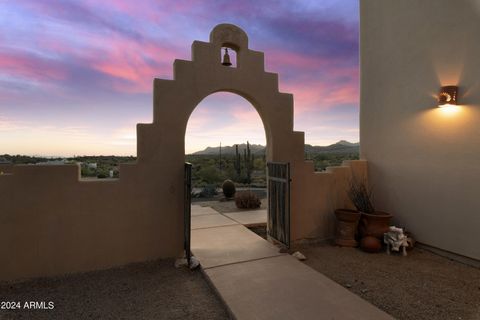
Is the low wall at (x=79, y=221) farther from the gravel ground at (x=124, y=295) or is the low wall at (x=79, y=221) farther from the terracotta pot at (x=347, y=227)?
the terracotta pot at (x=347, y=227)

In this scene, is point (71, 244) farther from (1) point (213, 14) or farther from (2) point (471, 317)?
(1) point (213, 14)

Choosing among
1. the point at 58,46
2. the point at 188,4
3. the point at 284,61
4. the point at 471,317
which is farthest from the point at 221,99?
the point at 471,317

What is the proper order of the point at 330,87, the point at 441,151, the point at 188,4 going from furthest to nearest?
the point at 330,87
the point at 188,4
the point at 441,151

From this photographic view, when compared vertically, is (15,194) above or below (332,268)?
above

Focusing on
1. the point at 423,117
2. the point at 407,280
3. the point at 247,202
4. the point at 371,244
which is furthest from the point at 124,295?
the point at 423,117

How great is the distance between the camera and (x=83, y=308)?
2652 mm

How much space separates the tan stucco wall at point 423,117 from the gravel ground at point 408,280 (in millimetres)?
599

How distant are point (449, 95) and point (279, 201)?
10.8ft

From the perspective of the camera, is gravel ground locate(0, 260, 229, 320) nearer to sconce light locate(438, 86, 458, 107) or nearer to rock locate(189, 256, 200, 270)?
rock locate(189, 256, 200, 270)

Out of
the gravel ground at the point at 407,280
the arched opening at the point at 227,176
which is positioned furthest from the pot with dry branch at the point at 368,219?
the arched opening at the point at 227,176

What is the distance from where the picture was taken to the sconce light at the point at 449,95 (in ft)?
12.3

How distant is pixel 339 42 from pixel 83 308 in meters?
9.24

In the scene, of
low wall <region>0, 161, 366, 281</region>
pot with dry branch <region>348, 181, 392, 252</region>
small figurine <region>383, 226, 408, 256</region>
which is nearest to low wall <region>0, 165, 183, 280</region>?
low wall <region>0, 161, 366, 281</region>

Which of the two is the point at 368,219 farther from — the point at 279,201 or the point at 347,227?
the point at 279,201
